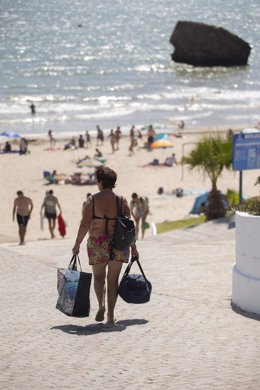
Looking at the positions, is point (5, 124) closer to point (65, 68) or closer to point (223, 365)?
point (65, 68)

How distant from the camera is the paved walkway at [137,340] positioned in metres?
7.12

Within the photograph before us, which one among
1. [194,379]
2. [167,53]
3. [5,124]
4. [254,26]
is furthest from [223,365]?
[254,26]

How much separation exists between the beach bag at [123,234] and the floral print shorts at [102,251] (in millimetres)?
54

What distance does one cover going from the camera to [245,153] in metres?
17.3

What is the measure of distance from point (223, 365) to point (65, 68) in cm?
6491

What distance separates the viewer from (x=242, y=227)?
373 inches

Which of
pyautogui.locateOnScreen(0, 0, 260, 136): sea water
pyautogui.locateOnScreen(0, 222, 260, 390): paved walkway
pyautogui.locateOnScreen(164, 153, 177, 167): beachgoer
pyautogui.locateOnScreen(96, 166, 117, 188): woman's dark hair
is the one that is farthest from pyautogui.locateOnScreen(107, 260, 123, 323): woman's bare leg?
pyautogui.locateOnScreen(0, 0, 260, 136): sea water

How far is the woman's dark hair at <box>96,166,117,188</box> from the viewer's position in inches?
343

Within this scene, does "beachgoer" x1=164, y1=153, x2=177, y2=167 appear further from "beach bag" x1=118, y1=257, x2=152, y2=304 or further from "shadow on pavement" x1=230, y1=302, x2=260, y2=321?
"beach bag" x1=118, y1=257, x2=152, y2=304

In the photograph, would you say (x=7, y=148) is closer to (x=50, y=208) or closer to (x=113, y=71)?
(x=50, y=208)

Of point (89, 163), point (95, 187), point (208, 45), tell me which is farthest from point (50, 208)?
point (208, 45)

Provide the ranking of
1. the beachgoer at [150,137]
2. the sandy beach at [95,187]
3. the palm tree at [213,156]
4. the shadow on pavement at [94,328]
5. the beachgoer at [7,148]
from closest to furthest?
the shadow on pavement at [94,328] < the palm tree at [213,156] < the sandy beach at [95,187] < the beachgoer at [7,148] < the beachgoer at [150,137]

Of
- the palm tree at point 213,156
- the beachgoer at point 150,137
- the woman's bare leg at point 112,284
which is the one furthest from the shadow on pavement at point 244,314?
the beachgoer at point 150,137

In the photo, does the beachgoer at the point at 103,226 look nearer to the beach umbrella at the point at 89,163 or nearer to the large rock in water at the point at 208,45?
the beach umbrella at the point at 89,163
